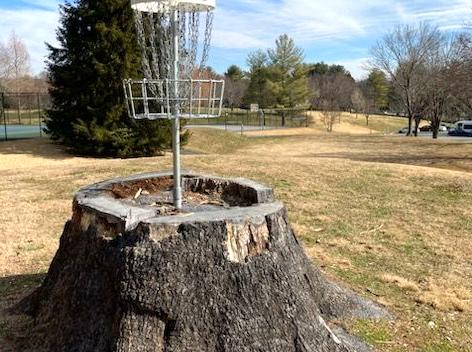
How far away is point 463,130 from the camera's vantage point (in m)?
46.4

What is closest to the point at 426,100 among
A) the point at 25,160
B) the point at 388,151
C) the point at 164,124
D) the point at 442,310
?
the point at 388,151

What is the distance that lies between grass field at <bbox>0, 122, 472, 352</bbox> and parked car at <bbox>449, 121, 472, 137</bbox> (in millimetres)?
38922

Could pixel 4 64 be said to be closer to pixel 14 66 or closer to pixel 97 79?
pixel 14 66

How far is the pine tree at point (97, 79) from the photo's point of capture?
1490 cm

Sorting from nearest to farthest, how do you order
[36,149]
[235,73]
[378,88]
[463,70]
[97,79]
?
[97,79]
[36,149]
[463,70]
[378,88]
[235,73]

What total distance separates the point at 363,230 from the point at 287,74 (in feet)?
146

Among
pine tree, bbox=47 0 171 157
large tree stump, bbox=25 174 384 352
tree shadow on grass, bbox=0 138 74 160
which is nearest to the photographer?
large tree stump, bbox=25 174 384 352

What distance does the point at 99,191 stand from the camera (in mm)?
3742

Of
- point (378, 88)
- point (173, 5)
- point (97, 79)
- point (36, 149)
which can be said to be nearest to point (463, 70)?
point (97, 79)

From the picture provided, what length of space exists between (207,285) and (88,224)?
0.95 m

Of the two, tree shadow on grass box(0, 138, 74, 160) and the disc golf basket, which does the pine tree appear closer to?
tree shadow on grass box(0, 138, 74, 160)

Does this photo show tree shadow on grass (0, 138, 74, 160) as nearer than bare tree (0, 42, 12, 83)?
Yes

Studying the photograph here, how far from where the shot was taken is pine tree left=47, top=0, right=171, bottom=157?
14898 millimetres

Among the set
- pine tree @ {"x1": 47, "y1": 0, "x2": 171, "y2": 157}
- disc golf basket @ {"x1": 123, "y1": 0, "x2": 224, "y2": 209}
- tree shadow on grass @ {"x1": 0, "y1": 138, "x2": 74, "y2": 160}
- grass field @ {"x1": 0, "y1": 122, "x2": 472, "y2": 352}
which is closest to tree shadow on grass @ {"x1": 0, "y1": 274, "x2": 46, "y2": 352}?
grass field @ {"x1": 0, "y1": 122, "x2": 472, "y2": 352}
